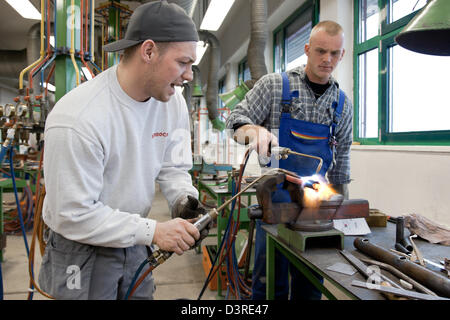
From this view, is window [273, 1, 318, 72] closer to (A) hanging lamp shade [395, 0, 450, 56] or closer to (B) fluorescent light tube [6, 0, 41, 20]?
(A) hanging lamp shade [395, 0, 450, 56]

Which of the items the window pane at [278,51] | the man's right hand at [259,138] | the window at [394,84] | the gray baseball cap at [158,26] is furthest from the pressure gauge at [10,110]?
the window pane at [278,51]

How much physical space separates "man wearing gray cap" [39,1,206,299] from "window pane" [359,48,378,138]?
7.13 feet

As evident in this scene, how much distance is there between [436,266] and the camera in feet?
3.22

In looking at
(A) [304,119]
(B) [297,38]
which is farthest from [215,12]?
(A) [304,119]

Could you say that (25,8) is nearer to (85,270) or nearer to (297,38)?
(297,38)

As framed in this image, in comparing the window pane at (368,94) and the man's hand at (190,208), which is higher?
the window pane at (368,94)

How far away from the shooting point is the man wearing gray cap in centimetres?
82

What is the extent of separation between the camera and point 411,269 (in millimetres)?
885

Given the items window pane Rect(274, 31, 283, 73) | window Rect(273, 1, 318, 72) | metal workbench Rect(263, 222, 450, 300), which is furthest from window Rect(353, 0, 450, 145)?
window pane Rect(274, 31, 283, 73)

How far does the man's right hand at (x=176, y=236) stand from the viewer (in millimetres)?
859

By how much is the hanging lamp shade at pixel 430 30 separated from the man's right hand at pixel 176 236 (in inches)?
33.4

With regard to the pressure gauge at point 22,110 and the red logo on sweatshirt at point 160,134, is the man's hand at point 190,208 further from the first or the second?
the pressure gauge at point 22,110

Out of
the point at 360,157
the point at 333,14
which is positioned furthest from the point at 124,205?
the point at 333,14
